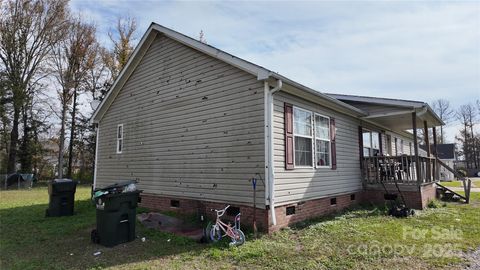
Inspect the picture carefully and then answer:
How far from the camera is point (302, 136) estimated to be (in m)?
8.20

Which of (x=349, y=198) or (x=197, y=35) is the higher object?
(x=197, y=35)

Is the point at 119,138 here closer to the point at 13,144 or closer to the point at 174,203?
the point at 174,203

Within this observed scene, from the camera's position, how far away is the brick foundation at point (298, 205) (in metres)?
6.99

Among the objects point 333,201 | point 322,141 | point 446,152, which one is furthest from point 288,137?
point 446,152

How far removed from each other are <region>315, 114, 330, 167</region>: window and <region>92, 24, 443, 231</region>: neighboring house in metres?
0.03

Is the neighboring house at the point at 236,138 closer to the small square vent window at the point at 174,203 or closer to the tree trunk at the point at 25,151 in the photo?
the small square vent window at the point at 174,203

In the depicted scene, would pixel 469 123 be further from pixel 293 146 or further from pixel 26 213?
pixel 26 213

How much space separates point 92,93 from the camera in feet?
95.9

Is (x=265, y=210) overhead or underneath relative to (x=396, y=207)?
overhead

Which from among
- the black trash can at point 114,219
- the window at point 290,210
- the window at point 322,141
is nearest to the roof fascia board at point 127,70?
the black trash can at point 114,219

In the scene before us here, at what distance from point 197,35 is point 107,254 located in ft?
76.4

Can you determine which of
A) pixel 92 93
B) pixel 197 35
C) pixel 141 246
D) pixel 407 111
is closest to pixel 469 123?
pixel 197 35

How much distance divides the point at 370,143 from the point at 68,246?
35.6 ft

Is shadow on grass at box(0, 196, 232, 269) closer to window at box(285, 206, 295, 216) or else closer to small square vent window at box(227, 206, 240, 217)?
small square vent window at box(227, 206, 240, 217)
